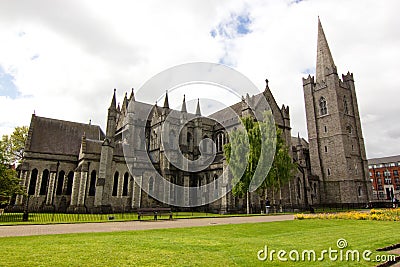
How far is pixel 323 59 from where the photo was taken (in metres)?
54.7

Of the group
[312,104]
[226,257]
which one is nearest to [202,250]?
[226,257]

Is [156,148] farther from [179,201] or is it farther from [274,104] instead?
[274,104]

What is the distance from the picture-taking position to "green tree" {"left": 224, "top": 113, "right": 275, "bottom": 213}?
29.0m

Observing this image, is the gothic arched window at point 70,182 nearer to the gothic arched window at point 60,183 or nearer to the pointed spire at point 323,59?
the gothic arched window at point 60,183

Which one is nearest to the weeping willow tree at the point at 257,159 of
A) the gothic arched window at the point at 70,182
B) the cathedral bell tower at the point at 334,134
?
the cathedral bell tower at the point at 334,134

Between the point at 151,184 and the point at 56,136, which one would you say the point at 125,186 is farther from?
the point at 56,136

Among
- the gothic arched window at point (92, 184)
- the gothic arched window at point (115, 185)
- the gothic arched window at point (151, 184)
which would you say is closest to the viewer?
the gothic arched window at point (92, 184)

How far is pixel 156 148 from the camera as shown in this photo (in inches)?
1625

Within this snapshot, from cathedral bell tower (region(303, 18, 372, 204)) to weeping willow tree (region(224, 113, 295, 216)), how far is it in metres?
21.9

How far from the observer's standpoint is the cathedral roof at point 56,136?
3675 cm

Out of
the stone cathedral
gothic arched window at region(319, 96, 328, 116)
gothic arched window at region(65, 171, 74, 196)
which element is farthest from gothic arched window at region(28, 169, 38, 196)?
gothic arched window at region(319, 96, 328, 116)

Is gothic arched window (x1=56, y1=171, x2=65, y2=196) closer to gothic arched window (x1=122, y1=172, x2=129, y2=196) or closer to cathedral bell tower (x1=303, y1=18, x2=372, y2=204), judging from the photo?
gothic arched window (x1=122, y1=172, x2=129, y2=196)

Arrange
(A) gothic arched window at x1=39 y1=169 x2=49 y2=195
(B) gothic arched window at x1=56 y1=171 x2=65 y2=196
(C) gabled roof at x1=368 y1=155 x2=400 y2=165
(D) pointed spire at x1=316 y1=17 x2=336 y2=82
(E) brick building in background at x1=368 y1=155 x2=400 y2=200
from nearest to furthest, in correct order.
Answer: (A) gothic arched window at x1=39 y1=169 x2=49 y2=195 < (B) gothic arched window at x1=56 y1=171 x2=65 y2=196 < (D) pointed spire at x1=316 y1=17 x2=336 y2=82 < (E) brick building in background at x1=368 y1=155 x2=400 y2=200 < (C) gabled roof at x1=368 y1=155 x2=400 y2=165

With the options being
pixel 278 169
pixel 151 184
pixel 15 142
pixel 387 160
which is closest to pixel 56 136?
pixel 15 142
